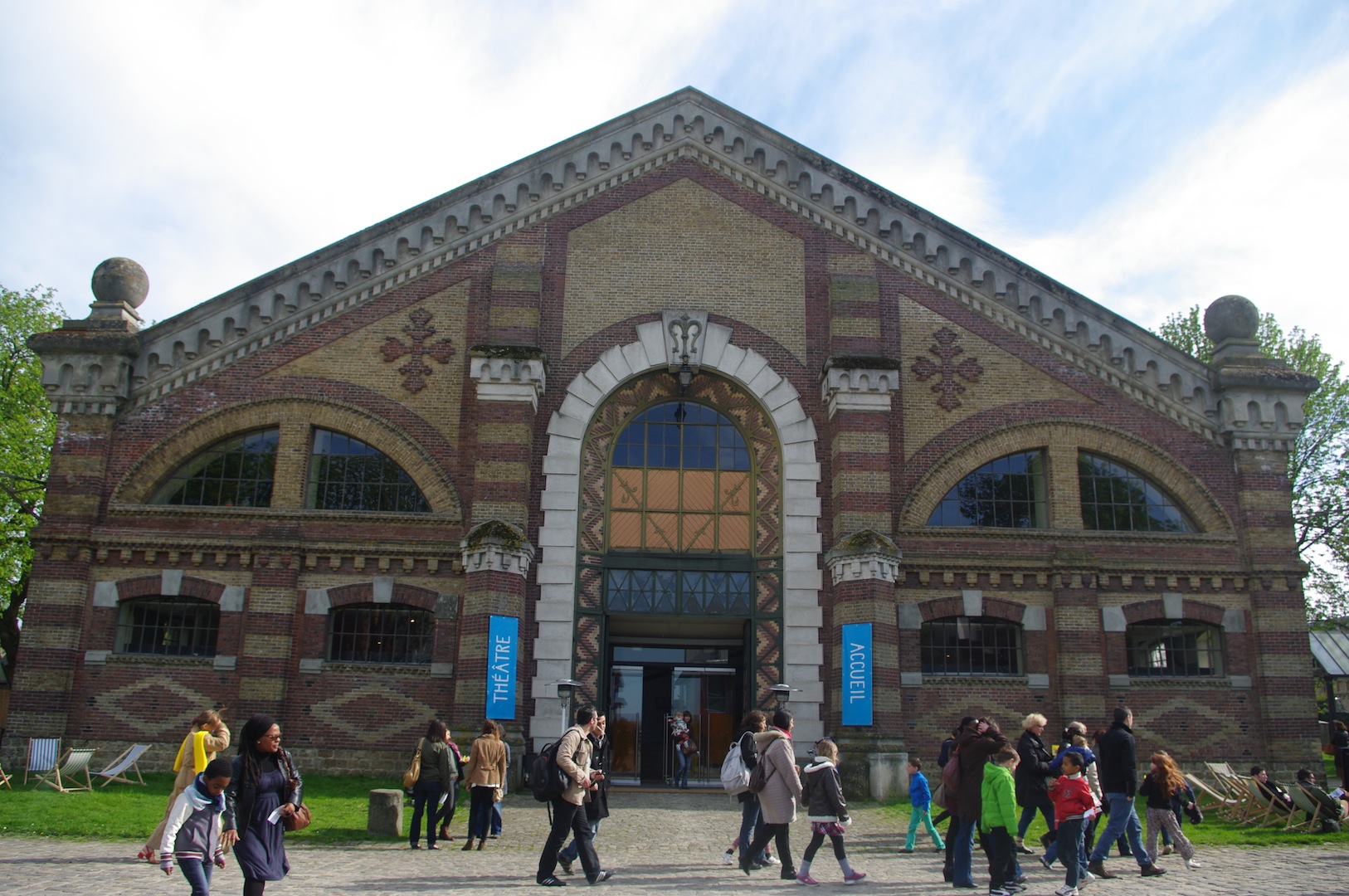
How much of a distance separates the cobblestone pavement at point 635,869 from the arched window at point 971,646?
580 cm

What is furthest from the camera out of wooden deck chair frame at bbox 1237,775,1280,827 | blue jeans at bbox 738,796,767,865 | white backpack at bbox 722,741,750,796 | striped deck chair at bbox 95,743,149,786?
striped deck chair at bbox 95,743,149,786

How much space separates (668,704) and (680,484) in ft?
15.2

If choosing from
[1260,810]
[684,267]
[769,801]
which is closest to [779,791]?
Result: [769,801]

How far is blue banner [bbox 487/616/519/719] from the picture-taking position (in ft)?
60.8

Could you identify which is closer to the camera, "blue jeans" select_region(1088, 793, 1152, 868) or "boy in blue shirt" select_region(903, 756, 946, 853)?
"blue jeans" select_region(1088, 793, 1152, 868)

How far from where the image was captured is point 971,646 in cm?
2081

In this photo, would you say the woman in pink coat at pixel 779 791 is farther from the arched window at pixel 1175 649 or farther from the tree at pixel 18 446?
the tree at pixel 18 446

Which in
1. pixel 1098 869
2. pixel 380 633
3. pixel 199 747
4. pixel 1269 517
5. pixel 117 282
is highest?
pixel 117 282

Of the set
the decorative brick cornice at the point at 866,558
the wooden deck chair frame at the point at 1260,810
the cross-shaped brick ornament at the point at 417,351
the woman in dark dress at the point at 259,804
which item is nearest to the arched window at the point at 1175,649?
the wooden deck chair frame at the point at 1260,810

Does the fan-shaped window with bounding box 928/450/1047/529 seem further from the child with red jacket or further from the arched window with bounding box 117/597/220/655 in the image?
the arched window with bounding box 117/597/220/655

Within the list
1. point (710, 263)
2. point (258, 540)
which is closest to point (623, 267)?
point (710, 263)

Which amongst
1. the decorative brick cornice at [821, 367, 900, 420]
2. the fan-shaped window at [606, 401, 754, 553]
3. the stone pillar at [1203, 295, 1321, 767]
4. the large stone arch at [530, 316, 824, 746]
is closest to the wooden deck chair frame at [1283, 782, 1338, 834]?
the stone pillar at [1203, 295, 1321, 767]

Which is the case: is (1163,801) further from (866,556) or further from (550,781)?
(866,556)

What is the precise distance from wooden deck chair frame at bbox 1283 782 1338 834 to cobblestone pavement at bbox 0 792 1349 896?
854mm
